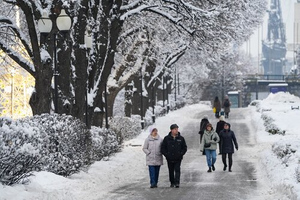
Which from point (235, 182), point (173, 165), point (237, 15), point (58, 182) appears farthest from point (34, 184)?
point (237, 15)

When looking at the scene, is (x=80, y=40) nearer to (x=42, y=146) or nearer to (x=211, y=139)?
(x=211, y=139)

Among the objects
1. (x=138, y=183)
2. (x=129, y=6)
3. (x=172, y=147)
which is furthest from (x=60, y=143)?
(x=129, y=6)

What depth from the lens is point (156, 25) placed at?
120 ft

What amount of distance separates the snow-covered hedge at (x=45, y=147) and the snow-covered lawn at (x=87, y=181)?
0.92ft

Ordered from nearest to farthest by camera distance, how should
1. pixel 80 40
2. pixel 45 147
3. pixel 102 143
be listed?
pixel 45 147
pixel 80 40
pixel 102 143

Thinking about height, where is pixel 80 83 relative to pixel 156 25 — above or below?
below

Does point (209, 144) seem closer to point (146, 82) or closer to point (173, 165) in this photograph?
point (173, 165)

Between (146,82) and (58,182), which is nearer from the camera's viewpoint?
(58,182)

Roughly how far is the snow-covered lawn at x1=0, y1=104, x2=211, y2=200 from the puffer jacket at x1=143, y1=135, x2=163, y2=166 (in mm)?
1132

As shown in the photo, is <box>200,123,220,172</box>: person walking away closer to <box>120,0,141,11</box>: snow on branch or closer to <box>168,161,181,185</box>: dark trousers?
<box>168,161,181,185</box>: dark trousers

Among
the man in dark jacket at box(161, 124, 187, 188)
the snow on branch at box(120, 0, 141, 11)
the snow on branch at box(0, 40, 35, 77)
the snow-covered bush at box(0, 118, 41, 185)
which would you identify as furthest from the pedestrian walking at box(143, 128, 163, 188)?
the snow on branch at box(120, 0, 141, 11)

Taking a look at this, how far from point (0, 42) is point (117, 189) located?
7917mm

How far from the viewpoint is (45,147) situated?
17.8 m

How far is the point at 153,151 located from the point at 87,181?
178 cm
